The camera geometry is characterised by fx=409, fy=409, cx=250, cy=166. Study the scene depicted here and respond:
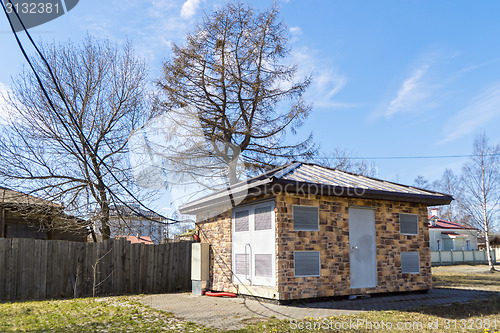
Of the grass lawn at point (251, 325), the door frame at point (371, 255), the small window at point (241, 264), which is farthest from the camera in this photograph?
the small window at point (241, 264)

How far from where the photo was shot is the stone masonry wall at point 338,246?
9.28 metres

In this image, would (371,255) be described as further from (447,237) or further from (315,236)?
(447,237)

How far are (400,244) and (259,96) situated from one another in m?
8.22

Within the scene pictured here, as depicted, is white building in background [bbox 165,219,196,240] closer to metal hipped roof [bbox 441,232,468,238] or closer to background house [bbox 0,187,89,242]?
background house [bbox 0,187,89,242]

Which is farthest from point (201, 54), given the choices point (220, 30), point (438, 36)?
point (438, 36)

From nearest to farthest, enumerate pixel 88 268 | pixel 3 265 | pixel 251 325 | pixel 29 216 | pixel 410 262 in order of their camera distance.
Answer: pixel 251 325 → pixel 3 265 → pixel 410 262 → pixel 88 268 → pixel 29 216

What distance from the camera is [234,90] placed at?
54.0 feet

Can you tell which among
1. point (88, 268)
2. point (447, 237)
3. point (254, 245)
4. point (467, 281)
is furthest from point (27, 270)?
point (447, 237)

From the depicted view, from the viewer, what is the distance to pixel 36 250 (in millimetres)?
11352

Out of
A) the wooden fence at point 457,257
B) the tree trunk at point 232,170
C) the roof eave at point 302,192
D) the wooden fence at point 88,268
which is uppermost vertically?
the tree trunk at point 232,170

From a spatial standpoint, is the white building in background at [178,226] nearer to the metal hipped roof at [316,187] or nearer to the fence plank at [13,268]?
the metal hipped roof at [316,187]

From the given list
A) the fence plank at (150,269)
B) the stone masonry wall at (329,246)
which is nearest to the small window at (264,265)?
the stone masonry wall at (329,246)

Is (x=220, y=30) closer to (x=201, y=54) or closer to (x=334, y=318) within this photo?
(x=201, y=54)

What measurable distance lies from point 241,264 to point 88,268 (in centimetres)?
479
